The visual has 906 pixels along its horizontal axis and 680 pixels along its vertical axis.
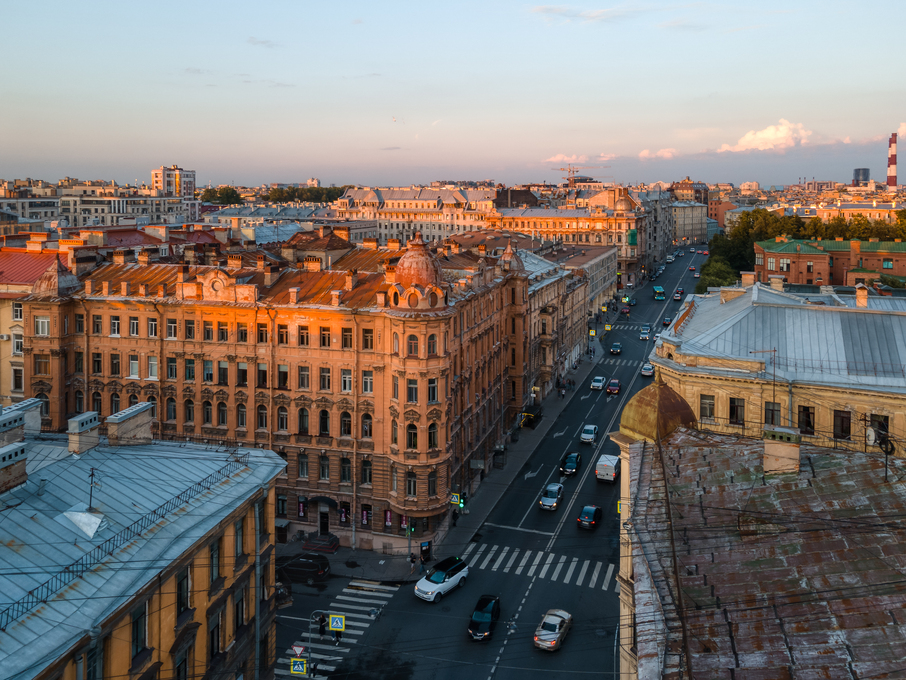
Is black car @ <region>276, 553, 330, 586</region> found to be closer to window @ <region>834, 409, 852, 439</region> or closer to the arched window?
the arched window

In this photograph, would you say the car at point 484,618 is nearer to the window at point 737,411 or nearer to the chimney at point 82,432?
the window at point 737,411

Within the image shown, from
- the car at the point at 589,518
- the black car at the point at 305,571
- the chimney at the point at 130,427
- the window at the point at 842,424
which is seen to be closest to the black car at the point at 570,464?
the car at the point at 589,518

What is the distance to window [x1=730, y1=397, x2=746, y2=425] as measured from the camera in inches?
1699

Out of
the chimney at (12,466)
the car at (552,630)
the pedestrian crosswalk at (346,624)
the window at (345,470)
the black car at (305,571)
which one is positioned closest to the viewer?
the chimney at (12,466)

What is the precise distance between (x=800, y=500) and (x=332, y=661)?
2463 cm

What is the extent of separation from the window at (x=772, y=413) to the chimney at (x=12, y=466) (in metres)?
35.2

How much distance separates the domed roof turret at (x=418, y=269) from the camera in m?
49.4

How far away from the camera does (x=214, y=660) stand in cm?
2688

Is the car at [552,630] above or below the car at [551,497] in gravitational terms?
below

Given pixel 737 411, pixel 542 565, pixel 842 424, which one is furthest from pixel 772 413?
pixel 542 565

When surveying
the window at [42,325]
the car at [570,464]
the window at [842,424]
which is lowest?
the car at [570,464]

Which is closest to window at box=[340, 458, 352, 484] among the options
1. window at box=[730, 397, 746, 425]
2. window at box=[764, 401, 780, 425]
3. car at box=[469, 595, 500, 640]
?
car at box=[469, 595, 500, 640]

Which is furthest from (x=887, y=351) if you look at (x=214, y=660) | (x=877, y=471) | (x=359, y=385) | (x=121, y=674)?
(x=121, y=674)

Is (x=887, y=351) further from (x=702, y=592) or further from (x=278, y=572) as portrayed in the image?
(x=278, y=572)
